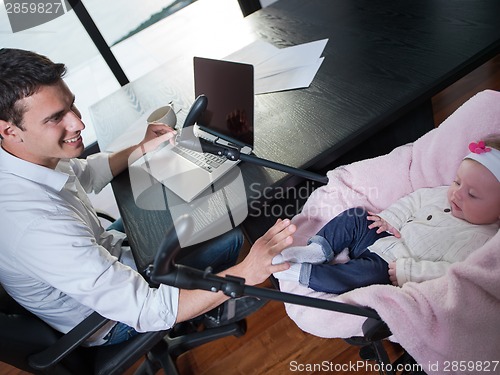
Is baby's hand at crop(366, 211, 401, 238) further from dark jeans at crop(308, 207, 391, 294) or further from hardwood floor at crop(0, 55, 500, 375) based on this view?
hardwood floor at crop(0, 55, 500, 375)

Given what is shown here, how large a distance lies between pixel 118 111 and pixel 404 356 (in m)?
1.49

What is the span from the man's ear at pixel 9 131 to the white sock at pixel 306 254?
79 centimetres

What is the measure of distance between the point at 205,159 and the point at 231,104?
19 centimetres

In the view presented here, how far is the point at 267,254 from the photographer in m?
0.98

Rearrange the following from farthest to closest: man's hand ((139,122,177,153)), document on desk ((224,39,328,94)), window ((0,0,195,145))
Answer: window ((0,0,195,145)) < document on desk ((224,39,328,94)) < man's hand ((139,122,177,153))

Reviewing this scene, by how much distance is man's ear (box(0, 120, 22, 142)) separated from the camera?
45.2 inches

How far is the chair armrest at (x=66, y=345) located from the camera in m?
1.07

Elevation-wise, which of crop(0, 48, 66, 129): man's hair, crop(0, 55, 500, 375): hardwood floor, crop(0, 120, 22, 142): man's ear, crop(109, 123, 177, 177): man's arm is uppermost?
crop(0, 48, 66, 129): man's hair

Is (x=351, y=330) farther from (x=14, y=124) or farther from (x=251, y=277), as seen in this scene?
Result: (x=14, y=124)

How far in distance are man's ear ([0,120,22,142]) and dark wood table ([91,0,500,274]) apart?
1.12ft

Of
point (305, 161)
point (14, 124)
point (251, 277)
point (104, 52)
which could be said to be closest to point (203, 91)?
point (305, 161)

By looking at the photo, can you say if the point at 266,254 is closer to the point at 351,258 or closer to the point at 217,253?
the point at 351,258

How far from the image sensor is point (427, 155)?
132cm

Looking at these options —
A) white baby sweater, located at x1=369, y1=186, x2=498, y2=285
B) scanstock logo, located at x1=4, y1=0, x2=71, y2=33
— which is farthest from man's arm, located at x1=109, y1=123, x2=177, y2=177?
scanstock logo, located at x1=4, y1=0, x2=71, y2=33
